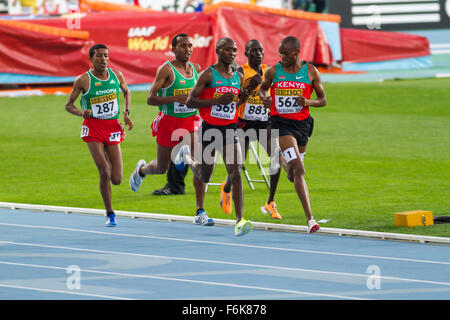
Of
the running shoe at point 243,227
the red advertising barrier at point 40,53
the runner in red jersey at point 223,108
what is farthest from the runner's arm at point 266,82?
the red advertising barrier at point 40,53

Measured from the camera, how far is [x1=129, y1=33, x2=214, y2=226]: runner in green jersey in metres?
11.0

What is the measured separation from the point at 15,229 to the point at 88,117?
146 cm

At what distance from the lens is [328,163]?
16.7 m

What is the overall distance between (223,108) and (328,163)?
6651mm

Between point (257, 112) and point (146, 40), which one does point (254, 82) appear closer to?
point (257, 112)

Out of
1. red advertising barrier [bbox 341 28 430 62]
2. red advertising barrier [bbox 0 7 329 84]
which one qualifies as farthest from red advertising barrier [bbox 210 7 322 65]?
red advertising barrier [bbox 341 28 430 62]

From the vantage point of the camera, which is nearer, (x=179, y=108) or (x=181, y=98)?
(x=181, y=98)

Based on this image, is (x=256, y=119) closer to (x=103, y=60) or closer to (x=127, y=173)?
(x=103, y=60)

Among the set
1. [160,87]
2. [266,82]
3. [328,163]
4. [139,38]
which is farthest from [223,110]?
[139,38]

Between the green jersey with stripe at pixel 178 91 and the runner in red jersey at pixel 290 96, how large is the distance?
3.17 ft

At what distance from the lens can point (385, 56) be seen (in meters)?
37.1

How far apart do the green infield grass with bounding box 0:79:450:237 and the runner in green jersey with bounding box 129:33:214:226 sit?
919mm

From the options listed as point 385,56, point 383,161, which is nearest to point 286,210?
point 383,161

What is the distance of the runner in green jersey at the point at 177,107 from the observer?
36.2 ft
